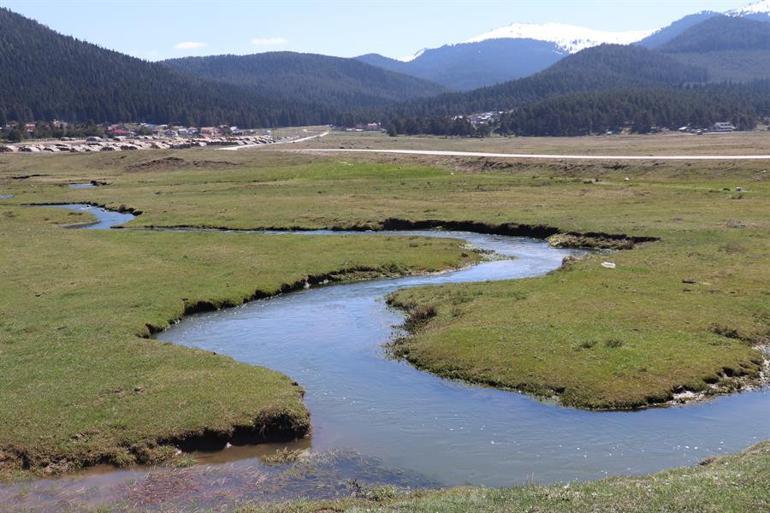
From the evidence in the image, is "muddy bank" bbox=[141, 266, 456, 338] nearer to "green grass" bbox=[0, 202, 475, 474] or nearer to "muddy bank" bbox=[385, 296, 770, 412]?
"green grass" bbox=[0, 202, 475, 474]

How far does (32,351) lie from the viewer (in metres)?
34.4

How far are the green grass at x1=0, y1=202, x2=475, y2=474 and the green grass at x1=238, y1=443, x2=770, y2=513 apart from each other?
21.3 feet

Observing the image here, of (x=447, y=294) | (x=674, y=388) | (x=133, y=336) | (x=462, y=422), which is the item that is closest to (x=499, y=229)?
(x=447, y=294)

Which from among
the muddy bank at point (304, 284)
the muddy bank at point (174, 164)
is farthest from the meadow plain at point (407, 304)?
the muddy bank at point (174, 164)

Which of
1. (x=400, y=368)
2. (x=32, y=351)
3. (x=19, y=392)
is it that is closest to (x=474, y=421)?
(x=400, y=368)

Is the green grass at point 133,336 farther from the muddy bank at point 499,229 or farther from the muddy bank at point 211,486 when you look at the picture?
the muddy bank at point 499,229

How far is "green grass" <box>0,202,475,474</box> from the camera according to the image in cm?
2627

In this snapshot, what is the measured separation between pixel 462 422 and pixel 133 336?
1830 cm

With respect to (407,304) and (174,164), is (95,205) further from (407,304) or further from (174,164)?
(407,304)

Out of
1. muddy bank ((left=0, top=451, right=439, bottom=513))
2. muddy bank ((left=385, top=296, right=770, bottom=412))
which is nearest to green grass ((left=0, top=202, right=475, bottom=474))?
muddy bank ((left=0, top=451, right=439, bottom=513))

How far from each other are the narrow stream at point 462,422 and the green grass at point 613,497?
224 cm

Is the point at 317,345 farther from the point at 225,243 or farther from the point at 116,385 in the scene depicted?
the point at 225,243

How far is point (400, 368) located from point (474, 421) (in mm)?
6810

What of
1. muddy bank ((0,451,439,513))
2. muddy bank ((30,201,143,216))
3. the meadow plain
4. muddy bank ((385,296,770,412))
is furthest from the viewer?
muddy bank ((30,201,143,216))
